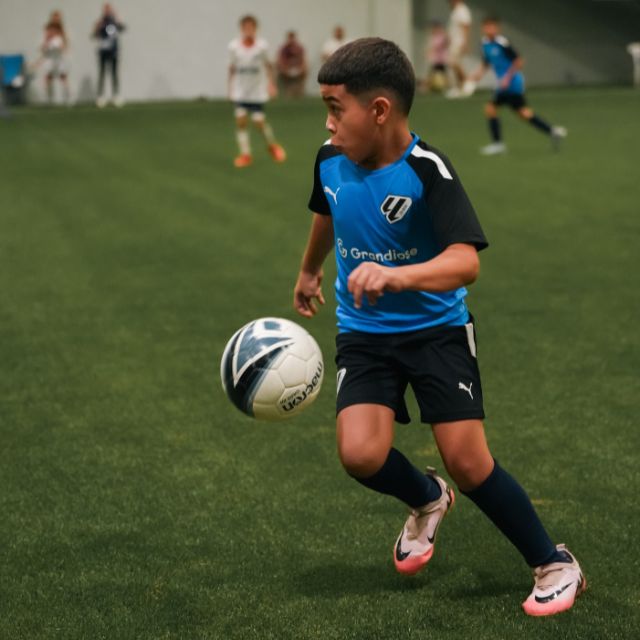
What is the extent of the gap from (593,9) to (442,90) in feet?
21.1

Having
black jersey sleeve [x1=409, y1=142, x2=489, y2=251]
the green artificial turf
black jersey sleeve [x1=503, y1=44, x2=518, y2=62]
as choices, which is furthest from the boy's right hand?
black jersey sleeve [x1=503, y1=44, x2=518, y2=62]

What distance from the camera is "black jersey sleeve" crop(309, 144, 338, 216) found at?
14.3ft

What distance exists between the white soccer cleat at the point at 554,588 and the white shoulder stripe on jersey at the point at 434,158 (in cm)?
131

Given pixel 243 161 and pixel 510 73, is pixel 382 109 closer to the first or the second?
pixel 243 161

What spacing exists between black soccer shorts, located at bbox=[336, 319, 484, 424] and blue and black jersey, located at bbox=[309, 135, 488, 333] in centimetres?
4

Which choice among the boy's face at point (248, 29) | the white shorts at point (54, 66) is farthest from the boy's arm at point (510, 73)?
the white shorts at point (54, 66)

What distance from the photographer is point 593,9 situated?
132 ft

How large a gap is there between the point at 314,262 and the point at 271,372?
1.65 ft

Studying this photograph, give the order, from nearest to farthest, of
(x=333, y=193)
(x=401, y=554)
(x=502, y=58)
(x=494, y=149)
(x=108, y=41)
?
(x=333, y=193) < (x=401, y=554) < (x=494, y=149) < (x=502, y=58) < (x=108, y=41)

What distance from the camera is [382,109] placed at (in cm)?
402

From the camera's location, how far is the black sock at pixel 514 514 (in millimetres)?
4164

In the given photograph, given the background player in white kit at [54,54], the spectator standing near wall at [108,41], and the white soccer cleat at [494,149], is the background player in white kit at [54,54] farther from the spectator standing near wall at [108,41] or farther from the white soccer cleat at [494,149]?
the white soccer cleat at [494,149]

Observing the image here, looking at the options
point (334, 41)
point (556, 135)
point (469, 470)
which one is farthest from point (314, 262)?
point (334, 41)

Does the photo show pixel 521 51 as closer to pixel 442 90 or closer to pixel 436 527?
pixel 442 90
